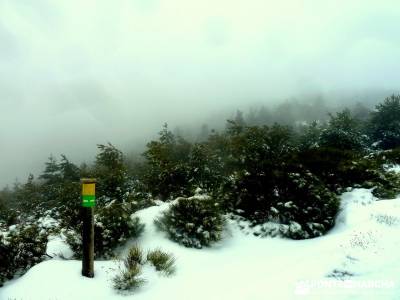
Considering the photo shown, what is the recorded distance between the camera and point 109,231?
8.27 m

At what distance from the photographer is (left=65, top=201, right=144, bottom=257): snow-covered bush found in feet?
27.0

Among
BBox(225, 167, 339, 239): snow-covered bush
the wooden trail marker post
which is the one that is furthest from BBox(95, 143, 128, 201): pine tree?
the wooden trail marker post

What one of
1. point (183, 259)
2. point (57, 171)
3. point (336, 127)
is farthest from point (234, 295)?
point (57, 171)

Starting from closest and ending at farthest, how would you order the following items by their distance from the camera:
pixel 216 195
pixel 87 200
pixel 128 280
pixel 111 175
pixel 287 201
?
pixel 128 280 → pixel 87 200 → pixel 287 201 → pixel 216 195 → pixel 111 175

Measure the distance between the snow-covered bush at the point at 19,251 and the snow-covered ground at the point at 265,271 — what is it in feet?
1.48

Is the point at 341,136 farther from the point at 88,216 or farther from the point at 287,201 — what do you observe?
the point at 88,216

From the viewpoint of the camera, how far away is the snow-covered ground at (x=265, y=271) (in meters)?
5.41

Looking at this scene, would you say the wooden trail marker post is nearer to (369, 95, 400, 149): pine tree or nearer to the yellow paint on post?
the yellow paint on post

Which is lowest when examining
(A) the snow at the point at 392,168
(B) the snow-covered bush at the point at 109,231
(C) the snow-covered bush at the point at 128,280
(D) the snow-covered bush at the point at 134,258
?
(C) the snow-covered bush at the point at 128,280

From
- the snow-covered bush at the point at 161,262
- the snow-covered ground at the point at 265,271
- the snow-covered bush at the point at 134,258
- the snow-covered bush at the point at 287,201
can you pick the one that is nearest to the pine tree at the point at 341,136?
the snow-covered bush at the point at 287,201

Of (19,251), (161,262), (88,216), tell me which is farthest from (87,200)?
(19,251)

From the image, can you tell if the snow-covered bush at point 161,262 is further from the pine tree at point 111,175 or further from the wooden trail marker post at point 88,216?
the pine tree at point 111,175

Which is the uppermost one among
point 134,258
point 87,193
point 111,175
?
point 111,175

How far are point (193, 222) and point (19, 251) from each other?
391 centimetres
